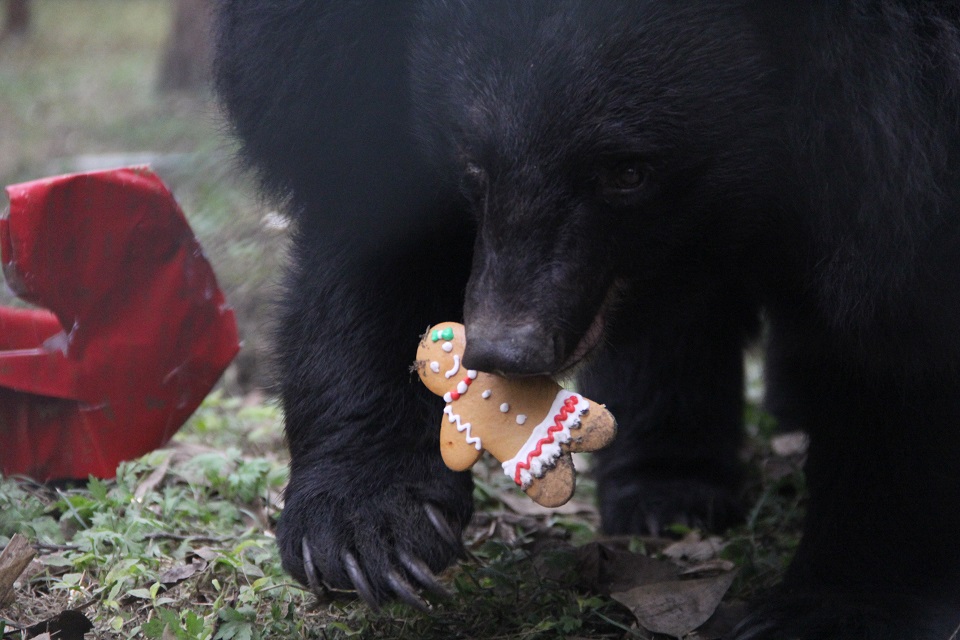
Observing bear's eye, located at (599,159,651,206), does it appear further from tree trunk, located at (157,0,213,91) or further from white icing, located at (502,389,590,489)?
tree trunk, located at (157,0,213,91)

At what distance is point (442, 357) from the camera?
102 inches

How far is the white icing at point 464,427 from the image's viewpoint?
98.9 inches

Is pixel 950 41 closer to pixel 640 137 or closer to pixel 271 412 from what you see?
pixel 640 137

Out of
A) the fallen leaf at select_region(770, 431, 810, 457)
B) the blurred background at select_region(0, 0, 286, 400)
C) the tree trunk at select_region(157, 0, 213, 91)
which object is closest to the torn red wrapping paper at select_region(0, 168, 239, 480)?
the blurred background at select_region(0, 0, 286, 400)

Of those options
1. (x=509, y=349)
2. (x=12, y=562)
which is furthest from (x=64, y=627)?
(x=509, y=349)

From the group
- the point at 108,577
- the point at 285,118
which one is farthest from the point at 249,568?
the point at 285,118

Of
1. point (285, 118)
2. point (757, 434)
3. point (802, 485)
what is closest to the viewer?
point (285, 118)

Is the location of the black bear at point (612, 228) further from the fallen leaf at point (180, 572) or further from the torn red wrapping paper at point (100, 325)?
the torn red wrapping paper at point (100, 325)

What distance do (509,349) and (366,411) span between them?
0.78 m

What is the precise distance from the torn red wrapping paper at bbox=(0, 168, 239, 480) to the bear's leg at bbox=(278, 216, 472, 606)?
1.80 feet

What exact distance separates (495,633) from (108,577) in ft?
3.21

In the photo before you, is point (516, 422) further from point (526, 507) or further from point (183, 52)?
point (183, 52)

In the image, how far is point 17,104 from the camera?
11.1m

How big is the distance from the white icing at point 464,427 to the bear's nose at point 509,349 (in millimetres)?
226
